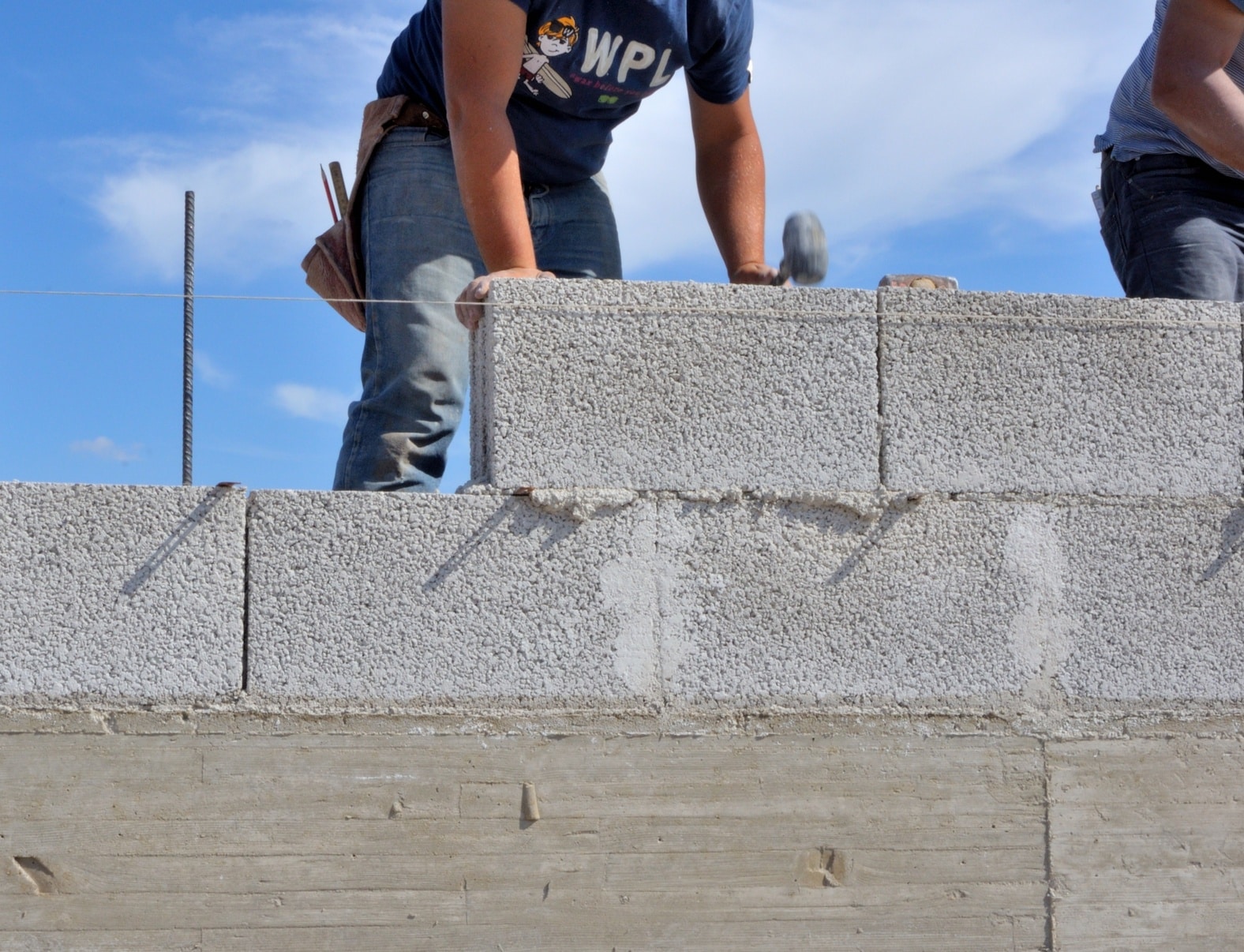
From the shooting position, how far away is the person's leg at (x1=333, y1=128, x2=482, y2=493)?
3.19 metres

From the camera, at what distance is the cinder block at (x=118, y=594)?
267 cm

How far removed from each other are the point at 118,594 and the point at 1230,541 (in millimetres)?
2406

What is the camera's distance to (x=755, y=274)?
358cm

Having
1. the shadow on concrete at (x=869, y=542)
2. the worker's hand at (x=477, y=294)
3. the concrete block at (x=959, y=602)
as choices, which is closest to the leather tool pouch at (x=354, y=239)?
the worker's hand at (x=477, y=294)

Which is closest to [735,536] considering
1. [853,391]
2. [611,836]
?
→ [853,391]

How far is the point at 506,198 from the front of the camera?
310cm

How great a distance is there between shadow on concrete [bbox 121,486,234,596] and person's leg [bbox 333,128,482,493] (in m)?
0.45

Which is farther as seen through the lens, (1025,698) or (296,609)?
(1025,698)

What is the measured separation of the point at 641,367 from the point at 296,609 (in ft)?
2.88

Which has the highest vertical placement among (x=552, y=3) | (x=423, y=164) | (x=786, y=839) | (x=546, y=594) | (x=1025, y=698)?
(x=552, y=3)

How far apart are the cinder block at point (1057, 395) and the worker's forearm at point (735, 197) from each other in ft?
2.38

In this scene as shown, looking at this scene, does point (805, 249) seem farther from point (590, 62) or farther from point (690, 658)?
point (690, 658)

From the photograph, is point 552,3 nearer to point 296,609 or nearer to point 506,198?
point 506,198

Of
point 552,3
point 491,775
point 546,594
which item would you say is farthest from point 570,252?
point 491,775
